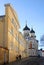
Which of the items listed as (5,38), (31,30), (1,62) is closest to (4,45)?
(5,38)

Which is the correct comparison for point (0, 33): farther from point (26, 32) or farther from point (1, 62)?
point (26, 32)

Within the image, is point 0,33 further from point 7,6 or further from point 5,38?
point 7,6

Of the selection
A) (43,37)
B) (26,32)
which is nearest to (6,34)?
(43,37)

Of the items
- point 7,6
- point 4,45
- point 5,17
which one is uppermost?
Answer: point 7,6

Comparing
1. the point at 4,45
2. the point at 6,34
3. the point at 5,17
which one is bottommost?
the point at 4,45

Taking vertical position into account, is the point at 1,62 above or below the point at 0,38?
below

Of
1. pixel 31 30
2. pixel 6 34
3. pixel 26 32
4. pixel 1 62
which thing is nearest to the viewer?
pixel 1 62

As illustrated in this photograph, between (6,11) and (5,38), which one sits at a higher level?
(6,11)

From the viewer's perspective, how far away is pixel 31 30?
277ft

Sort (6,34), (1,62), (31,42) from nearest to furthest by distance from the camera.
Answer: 1. (1,62)
2. (6,34)
3. (31,42)

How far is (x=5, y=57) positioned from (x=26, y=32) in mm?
53139

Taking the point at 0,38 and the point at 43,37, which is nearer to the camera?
the point at 0,38

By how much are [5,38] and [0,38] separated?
811 mm

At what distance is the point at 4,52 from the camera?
82.8ft
